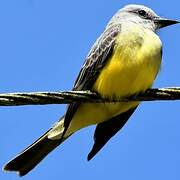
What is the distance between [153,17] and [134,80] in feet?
4.56

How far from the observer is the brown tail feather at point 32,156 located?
6453 mm

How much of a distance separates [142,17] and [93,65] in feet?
4.01

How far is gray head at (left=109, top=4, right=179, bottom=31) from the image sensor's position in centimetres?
703

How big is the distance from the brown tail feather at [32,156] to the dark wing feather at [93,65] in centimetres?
57

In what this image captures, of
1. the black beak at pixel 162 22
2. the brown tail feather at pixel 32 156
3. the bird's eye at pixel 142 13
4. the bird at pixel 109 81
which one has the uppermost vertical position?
the bird's eye at pixel 142 13

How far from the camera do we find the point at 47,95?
4.78 m

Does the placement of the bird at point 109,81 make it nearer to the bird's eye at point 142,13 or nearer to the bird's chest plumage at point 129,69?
the bird's chest plumage at point 129,69

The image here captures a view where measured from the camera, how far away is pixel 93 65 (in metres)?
6.30

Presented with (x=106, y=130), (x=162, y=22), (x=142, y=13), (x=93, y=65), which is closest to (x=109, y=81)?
(x=93, y=65)

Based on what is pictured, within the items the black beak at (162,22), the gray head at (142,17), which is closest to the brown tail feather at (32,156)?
the gray head at (142,17)

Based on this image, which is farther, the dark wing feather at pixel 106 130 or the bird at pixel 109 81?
the dark wing feather at pixel 106 130

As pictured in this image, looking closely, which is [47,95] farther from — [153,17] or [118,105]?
[153,17]

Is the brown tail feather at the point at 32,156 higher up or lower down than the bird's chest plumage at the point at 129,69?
lower down

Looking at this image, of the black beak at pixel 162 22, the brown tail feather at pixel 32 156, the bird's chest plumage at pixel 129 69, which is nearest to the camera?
the bird's chest plumage at pixel 129 69
